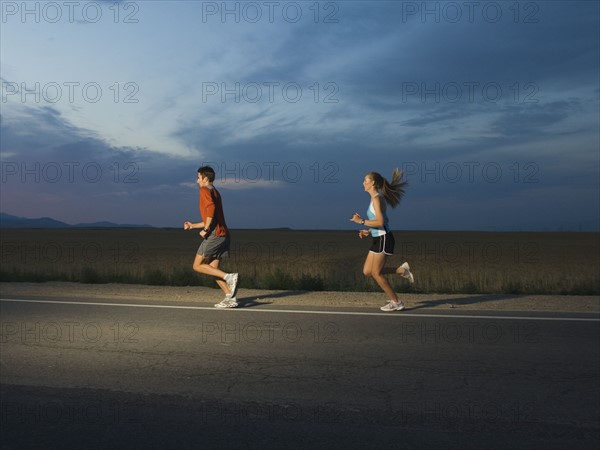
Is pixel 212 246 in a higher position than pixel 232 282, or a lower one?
higher

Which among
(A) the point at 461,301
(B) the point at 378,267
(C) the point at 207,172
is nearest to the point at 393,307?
(B) the point at 378,267

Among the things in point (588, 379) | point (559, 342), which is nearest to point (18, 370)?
point (588, 379)

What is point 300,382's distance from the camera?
4930 millimetres

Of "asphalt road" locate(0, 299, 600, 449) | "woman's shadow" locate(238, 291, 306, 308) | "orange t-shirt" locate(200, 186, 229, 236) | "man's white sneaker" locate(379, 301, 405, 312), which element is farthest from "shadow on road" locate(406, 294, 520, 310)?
"orange t-shirt" locate(200, 186, 229, 236)

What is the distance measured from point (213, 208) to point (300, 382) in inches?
172

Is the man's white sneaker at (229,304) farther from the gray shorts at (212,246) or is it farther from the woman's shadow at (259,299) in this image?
the gray shorts at (212,246)

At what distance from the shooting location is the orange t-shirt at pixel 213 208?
876 centimetres

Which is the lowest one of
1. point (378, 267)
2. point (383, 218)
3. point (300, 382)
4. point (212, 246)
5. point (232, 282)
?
point (300, 382)

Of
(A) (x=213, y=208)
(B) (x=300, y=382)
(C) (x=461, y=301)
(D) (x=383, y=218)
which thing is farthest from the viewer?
(C) (x=461, y=301)

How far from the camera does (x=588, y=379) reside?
5.03 metres

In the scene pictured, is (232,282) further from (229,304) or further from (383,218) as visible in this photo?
(383,218)

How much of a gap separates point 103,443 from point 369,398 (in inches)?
78.0

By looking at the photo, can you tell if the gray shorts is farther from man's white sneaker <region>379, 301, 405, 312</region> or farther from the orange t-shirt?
man's white sneaker <region>379, 301, 405, 312</region>

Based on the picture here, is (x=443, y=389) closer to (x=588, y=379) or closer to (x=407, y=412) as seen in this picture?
(x=407, y=412)
